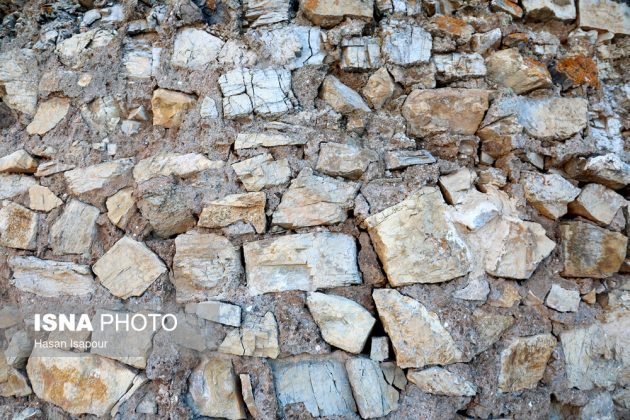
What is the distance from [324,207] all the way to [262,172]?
0.27 metres

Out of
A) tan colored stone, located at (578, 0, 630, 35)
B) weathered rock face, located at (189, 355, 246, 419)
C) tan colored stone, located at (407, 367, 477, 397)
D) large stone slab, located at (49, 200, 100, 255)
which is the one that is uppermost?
tan colored stone, located at (578, 0, 630, 35)

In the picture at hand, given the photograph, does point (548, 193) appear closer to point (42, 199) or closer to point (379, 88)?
point (379, 88)

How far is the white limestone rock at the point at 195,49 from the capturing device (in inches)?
76.2

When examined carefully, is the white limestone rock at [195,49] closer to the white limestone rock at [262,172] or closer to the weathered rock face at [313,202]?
the white limestone rock at [262,172]

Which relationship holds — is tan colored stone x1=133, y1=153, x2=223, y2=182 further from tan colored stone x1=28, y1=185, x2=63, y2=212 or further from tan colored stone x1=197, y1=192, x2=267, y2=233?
tan colored stone x1=28, y1=185, x2=63, y2=212

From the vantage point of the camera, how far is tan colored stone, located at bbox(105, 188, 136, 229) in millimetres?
1806

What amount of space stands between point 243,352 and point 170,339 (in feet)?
0.91

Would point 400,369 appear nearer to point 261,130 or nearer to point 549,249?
point 549,249

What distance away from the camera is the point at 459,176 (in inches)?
Answer: 70.4

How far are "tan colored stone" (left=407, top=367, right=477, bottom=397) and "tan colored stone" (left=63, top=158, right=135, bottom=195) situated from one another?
52.9 inches

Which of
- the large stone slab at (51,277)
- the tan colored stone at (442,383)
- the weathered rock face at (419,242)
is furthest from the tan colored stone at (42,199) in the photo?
the tan colored stone at (442,383)

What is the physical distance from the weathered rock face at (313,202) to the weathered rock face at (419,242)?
0.12m

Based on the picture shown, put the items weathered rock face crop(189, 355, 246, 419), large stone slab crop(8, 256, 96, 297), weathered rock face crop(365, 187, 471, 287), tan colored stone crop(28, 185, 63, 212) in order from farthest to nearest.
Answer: tan colored stone crop(28, 185, 63, 212) < large stone slab crop(8, 256, 96, 297) < weathered rock face crop(365, 187, 471, 287) < weathered rock face crop(189, 355, 246, 419)

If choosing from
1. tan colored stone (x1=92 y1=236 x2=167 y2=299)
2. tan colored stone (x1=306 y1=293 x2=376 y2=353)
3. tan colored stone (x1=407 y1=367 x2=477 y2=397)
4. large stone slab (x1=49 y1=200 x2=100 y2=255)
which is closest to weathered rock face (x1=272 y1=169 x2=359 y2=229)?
tan colored stone (x1=306 y1=293 x2=376 y2=353)
